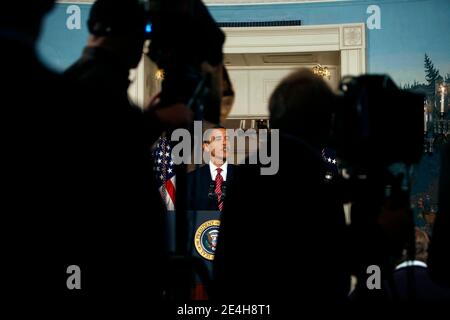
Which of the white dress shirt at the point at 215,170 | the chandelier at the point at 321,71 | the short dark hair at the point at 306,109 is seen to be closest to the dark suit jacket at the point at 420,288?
Result: the short dark hair at the point at 306,109

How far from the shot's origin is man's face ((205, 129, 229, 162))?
436cm

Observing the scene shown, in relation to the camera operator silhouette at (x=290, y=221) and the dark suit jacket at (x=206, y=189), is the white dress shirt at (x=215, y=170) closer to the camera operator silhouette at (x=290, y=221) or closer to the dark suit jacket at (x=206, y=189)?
the dark suit jacket at (x=206, y=189)

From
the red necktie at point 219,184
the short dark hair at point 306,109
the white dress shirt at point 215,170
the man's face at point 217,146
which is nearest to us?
the short dark hair at point 306,109

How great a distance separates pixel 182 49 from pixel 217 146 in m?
3.33

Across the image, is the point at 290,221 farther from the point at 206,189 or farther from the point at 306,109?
the point at 206,189

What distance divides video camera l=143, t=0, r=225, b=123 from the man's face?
3140 mm

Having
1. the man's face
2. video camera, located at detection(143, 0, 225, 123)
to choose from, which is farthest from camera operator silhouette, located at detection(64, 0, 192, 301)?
the man's face

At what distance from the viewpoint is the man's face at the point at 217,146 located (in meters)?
4.36

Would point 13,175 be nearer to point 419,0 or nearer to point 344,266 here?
point 344,266

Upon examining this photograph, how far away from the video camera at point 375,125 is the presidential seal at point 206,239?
240 centimetres

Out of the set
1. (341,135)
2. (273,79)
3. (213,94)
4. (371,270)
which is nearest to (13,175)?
(213,94)

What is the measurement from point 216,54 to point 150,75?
16.0ft

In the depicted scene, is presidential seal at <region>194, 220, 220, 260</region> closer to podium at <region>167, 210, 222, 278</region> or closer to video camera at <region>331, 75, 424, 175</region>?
podium at <region>167, 210, 222, 278</region>

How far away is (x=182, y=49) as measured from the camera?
116cm
